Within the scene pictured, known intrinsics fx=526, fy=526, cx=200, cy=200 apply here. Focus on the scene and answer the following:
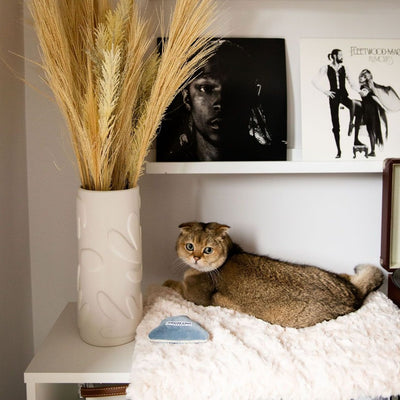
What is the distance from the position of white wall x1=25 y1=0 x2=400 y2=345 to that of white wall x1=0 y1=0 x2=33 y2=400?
48 mm

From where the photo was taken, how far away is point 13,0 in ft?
4.29

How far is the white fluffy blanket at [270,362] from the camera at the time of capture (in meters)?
0.99

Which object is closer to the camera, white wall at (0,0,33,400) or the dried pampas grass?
the dried pampas grass

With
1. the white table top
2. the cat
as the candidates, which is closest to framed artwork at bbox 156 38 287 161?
the cat

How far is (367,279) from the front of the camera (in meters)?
1.41

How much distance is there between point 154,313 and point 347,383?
1.55 ft

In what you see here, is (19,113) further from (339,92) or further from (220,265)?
(339,92)

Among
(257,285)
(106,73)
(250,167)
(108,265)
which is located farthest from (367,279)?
(106,73)

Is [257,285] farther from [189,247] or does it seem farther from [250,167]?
[250,167]

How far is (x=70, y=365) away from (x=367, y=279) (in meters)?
0.79

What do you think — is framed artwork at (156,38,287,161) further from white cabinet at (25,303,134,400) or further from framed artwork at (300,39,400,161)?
white cabinet at (25,303,134,400)

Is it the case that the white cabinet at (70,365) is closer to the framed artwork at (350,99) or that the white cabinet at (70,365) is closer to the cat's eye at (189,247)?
the cat's eye at (189,247)

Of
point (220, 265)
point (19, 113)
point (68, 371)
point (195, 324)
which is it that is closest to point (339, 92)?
point (220, 265)

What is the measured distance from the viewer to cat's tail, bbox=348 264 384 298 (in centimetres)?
138
